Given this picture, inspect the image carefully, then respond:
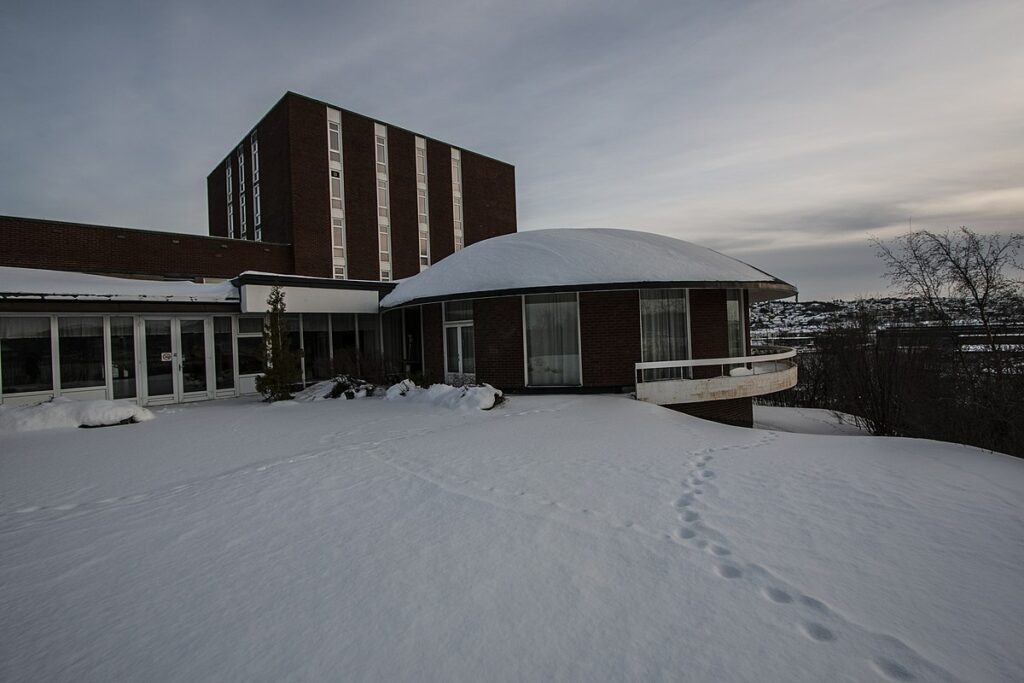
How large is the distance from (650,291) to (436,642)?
11783 mm

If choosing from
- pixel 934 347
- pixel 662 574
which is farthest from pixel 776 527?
pixel 934 347

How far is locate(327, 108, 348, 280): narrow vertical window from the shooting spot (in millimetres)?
30984

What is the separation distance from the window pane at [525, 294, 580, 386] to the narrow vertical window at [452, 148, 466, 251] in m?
25.6

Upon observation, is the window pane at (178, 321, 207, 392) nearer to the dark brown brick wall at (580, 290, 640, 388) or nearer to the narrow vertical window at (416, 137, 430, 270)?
the dark brown brick wall at (580, 290, 640, 388)

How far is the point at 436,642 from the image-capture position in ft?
9.20

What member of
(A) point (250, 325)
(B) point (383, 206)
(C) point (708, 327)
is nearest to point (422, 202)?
(B) point (383, 206)

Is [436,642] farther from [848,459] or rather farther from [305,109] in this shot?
[305,109]

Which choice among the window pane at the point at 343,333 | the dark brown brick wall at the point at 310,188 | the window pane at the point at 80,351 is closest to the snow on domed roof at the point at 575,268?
the window pane at the point at 343,333

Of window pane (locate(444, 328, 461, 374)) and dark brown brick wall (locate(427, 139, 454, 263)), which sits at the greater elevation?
dark brown brick wall (locate(427, 139, 454, 263))

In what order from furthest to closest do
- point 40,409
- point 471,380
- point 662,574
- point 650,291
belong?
point 471,380 → point 650,291 → point 40,409 → point 662,574

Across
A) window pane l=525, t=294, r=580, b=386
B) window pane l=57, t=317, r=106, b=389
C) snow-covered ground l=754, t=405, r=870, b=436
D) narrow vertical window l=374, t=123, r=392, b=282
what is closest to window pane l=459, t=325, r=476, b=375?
window pane l=525, t=294, r=580, b=386

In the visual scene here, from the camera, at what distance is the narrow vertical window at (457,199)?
38062 mm

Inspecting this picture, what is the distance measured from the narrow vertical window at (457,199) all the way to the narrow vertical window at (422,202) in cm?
256

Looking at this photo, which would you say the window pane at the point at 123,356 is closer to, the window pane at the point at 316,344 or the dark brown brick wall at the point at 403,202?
the window pane at the point at 316,344
